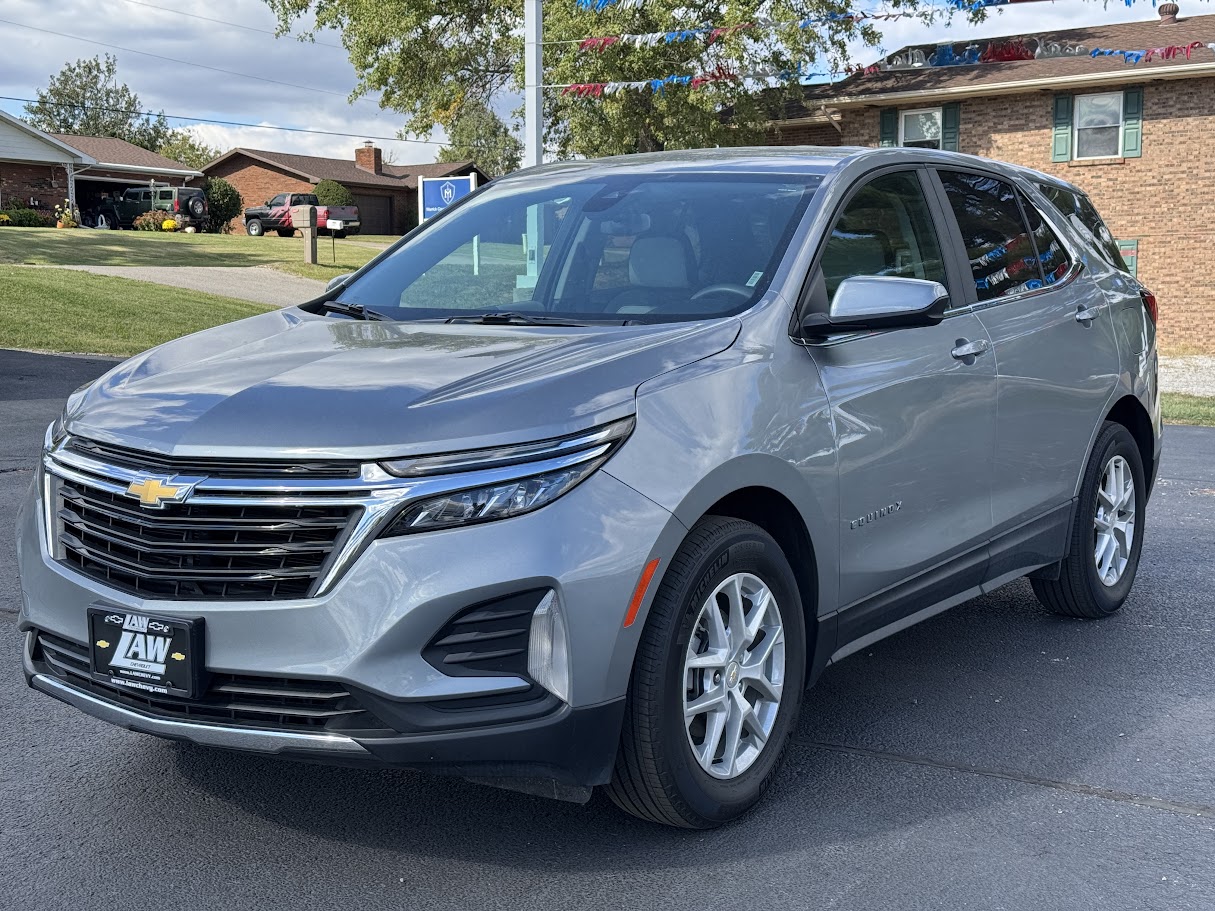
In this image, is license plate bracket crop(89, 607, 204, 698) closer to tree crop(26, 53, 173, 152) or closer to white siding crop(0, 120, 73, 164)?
white siding crop(0, 120, 73, 164)

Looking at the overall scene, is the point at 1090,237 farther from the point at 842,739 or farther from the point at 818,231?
the point at 842,739

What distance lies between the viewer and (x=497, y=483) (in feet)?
10.0

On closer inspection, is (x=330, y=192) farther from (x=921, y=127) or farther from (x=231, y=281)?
(x=921, y=127)

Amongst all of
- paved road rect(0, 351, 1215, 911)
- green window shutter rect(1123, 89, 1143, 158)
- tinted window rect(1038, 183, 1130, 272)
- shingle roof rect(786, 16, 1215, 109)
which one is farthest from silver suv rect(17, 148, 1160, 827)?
green window shutter rect(1123, 89, 1143, 158)

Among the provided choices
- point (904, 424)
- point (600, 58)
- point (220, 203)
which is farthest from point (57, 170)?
point (904, 424)

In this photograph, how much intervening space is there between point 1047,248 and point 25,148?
54755 millimetres

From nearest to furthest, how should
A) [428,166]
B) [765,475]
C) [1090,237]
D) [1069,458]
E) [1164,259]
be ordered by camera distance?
1. [765,475]
2. [1069,458]
3. [1090,237]
4. [1164,259]
5. [428,166]

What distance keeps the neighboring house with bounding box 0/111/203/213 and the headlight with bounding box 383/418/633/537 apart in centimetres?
5446

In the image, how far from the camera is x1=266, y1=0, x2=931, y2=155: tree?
1081 inches

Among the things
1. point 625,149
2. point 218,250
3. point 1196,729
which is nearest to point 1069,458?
point 1196,729

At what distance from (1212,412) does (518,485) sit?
14.8m

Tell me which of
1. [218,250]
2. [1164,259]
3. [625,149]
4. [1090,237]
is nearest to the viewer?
[1090,237]

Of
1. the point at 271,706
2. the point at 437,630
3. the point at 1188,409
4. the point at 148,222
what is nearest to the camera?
the point at 437,630

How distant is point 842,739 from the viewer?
4.38 m
